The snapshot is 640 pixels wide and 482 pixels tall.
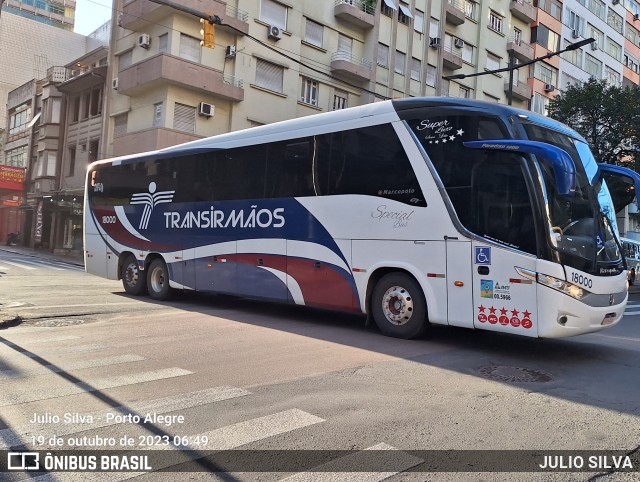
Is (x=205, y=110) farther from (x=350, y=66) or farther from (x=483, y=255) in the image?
(x=483, y=255)

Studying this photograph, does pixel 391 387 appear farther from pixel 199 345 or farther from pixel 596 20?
pixel 596 20

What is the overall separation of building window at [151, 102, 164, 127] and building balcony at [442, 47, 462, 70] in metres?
19.7

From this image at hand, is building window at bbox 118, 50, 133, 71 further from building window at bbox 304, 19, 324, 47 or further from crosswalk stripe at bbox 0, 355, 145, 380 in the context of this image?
crosswalk stripe at bbox 0, 355, 145, 380

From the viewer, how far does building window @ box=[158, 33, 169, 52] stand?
24500 millimetres

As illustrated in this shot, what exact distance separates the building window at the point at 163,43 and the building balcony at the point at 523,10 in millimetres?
28342

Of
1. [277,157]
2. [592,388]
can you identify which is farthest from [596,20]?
[592,388]

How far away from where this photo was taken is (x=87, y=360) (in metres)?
6.75

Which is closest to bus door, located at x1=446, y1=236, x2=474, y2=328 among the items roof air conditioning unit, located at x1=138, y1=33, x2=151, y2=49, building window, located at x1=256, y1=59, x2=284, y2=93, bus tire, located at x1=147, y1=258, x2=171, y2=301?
bus tire, located at x1=147, y1=258, x2=171, y2=301

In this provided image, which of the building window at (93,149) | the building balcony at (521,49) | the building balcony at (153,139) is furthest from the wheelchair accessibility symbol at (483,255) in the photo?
the building balcony at (521,49)

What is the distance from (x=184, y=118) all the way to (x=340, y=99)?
31.7 ft

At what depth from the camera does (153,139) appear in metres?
24.5

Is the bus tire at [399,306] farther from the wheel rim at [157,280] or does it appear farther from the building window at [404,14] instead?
the building window at [404,14]

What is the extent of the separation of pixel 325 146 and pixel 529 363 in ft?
16.3

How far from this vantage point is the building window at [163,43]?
24500 mm
